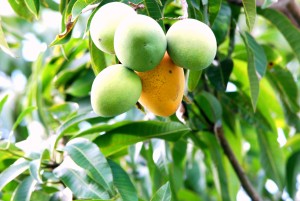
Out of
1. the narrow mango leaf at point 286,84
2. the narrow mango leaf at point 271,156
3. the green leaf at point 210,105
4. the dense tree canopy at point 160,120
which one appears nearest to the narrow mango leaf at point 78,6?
the dense tree canopy at point 160,120

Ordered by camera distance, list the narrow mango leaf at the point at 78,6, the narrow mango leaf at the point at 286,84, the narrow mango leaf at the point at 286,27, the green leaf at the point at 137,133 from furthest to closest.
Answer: the narrow mango leaf at the point at 286,84 → the narrow mango leaf at the point at 286,27 → the green leaf at the point at 137,133 → the narrow mango leaf at the point at 78,6

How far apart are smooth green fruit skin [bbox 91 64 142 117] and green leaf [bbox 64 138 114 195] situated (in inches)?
9.6

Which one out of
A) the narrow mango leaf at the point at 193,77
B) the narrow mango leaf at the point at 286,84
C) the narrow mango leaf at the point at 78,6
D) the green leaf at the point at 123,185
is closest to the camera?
the narrow mango leaf at the point at 78,6

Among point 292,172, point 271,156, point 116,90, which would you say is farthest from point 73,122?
point 292,172

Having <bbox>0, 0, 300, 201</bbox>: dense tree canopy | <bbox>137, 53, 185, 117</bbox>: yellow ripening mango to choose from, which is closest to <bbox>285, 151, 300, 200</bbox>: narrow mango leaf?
<bbox>0, 0, 300, 201</bbox>: dense tree canopy

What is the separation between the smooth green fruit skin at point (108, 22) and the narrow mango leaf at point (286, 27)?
2.07 feet

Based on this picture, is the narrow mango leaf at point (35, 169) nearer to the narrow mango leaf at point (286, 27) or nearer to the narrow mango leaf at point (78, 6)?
the narrow mango leaf at point (78, 6)

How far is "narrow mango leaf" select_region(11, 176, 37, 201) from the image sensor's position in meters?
1.15

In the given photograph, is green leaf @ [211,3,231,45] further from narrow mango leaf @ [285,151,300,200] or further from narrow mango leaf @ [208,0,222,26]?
narrow mango leaf @ [285,151,300,200]

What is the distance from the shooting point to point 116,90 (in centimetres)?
82

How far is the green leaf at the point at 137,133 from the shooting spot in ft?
4.03

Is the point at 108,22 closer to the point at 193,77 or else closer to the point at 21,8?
the point at 193,77

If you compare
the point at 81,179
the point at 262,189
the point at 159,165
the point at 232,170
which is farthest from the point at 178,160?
the point at 81,179

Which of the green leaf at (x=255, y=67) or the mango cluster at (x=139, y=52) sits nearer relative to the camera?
the mango cluster at (x=139, y=52)
